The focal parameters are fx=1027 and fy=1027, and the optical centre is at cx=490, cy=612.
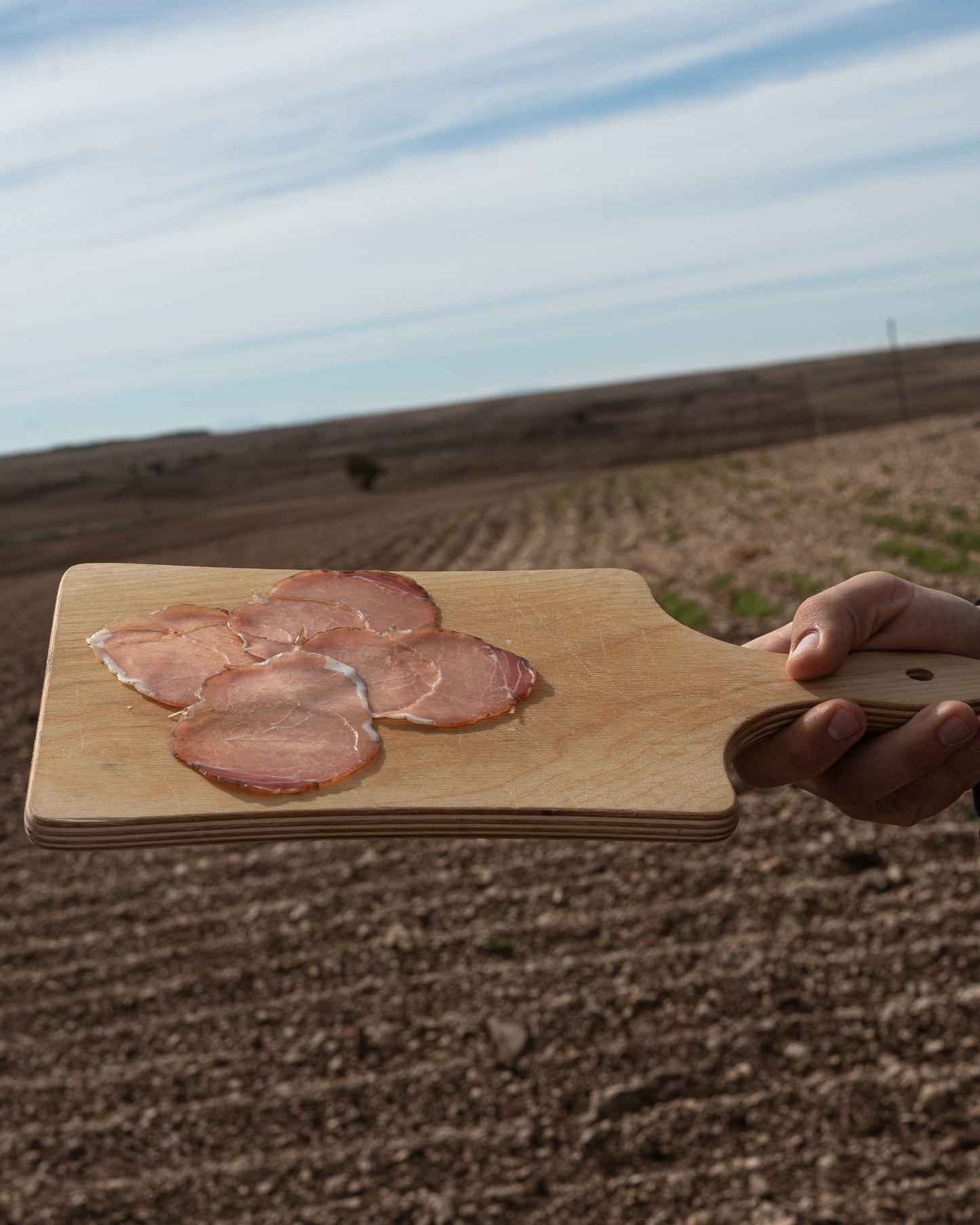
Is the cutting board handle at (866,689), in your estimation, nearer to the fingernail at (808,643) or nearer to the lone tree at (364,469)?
the fingernail at (808,643)

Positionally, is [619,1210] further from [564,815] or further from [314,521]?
[314,521]

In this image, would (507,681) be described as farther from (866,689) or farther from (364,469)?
(364,469)

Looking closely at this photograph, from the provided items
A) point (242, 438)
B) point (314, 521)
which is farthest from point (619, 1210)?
point (242, 438)

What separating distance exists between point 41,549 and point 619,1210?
3244 centimetres

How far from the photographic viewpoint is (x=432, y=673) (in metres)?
2.37

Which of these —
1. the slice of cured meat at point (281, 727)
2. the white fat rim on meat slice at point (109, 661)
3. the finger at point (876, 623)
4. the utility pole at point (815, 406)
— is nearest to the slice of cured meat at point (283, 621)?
the slice of cured meat at point (281, 727)

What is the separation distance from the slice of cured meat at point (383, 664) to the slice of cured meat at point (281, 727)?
5cm

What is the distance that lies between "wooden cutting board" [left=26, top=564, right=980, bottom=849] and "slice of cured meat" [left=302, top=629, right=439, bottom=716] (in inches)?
3.3

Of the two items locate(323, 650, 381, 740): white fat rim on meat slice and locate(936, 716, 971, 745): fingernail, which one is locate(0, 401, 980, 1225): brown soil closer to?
locate(936, 716, 971, 745): fingernail

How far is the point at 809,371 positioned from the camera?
4190 inches

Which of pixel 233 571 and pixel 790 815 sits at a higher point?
pixel 233 571

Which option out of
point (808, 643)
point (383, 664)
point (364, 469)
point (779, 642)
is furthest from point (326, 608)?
point (364, 469)

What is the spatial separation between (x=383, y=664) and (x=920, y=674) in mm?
1307

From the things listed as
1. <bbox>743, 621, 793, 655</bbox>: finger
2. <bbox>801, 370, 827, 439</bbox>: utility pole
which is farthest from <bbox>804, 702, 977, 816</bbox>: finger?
<bbox>801, 370, 827, 439</bbox>: utility pole
